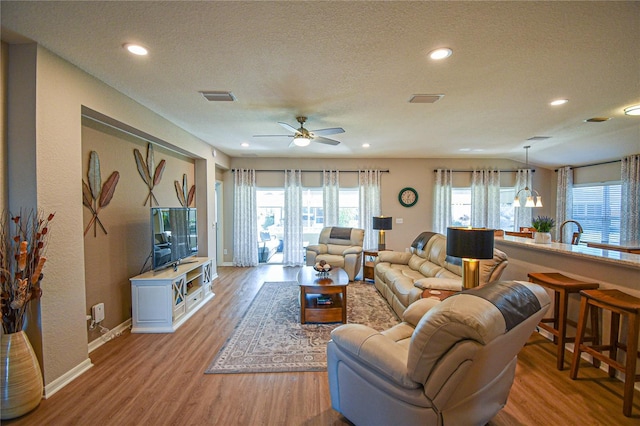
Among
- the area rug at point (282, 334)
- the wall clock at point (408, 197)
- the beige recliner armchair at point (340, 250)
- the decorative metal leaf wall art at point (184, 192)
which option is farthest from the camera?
the wall clock at point (408, 197)

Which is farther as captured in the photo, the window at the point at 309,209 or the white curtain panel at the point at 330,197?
the window at the point at 309,209

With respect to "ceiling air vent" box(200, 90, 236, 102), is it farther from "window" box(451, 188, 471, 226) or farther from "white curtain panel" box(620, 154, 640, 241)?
"white curtain panel" box(620, 154, 640, 241)

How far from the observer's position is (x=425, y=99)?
300 cm

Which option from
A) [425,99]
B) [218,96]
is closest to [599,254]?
[425,99]

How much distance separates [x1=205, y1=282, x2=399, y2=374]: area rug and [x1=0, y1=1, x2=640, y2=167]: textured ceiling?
2.66 meters

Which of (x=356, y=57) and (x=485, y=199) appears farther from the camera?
(x=485, y=199)

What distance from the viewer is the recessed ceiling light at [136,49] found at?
6.54ft

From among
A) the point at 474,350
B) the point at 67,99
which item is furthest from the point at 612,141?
the point at 67,99

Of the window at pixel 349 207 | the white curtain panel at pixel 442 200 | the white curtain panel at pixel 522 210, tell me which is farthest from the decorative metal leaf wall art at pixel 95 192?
the white curtain panel at pixel 522 210

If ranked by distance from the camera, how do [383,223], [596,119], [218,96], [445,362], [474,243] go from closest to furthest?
[445,362]
[474,243]
[218,96]
[596,119]
[383,223]

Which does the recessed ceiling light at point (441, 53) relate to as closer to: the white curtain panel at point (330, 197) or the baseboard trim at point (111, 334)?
the baseboard trim at point (111, 334)

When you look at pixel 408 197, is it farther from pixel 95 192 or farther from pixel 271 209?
pixel 95 192

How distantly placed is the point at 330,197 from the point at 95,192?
15.2 ft

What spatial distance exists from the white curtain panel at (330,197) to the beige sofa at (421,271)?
6.86ft
